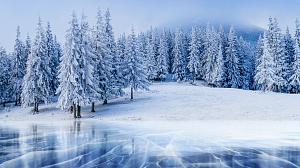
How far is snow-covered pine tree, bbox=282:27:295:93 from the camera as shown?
75.9 metres

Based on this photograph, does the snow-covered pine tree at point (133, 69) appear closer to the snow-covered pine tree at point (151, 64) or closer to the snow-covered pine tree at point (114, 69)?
the snow-covered pine tree at point (114, 69)

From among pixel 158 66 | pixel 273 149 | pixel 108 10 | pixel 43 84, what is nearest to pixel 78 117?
pixel 43 84

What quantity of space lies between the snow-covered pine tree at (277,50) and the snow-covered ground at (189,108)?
11.4 meters

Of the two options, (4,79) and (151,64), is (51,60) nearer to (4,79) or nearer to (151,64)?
(4,79)

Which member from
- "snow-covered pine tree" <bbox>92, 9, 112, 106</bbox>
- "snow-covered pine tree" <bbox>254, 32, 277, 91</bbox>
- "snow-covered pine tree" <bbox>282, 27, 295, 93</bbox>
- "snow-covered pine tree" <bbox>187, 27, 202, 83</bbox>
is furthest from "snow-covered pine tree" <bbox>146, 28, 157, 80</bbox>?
"snow-covered pine tree" <bbox>92, 9, 112, 106</bbox>

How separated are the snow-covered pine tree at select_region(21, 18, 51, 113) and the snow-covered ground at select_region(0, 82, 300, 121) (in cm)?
230

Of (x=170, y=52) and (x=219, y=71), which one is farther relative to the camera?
(x=170, y=52)

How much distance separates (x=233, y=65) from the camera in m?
91.0

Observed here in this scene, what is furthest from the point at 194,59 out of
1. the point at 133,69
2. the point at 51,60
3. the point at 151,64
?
the point at 51,60

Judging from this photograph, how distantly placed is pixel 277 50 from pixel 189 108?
30.0m

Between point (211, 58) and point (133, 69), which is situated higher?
point (211, 58)

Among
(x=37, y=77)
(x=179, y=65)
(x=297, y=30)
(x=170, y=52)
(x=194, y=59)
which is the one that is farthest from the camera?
(x=170, y=52)

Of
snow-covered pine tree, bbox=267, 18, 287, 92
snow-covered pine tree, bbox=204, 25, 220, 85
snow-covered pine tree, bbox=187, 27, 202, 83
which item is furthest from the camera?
snow-covered pine tree, bbox=187, 27, 202, 83

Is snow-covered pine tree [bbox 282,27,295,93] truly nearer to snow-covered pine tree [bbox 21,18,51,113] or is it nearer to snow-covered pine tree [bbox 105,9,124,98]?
snow-covered pine tree [bbox 105,9,124,98]
